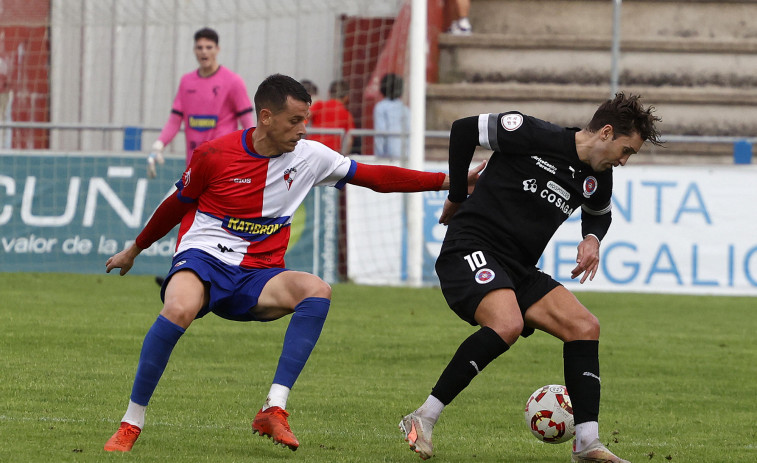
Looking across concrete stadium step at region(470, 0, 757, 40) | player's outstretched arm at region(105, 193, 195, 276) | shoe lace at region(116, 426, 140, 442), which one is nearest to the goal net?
concrete stadium step at region(470, 0, 757, 40)

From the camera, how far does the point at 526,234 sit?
571cm

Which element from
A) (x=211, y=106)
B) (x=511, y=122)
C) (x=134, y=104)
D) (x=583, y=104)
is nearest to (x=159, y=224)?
(x=511, y=122)

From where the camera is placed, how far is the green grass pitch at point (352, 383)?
5.72 m

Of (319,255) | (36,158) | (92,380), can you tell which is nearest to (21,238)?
(36,158)

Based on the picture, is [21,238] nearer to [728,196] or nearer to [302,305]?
[728,196]

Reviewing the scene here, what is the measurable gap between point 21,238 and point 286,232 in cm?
847

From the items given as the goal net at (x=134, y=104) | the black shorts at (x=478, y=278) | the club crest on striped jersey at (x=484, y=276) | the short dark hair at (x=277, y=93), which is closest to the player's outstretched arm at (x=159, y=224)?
the short dark hair at (x=277, y=93)

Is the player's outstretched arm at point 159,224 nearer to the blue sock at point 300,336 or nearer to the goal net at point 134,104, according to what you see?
the blue sock at point 300,336

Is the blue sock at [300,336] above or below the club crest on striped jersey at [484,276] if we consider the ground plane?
below

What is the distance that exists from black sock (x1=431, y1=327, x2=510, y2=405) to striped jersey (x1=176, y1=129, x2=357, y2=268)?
1.03m

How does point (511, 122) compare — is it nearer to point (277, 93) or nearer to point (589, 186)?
point (589, 186)

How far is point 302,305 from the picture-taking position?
5.64m

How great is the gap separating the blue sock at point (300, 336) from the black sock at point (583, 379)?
1.08 meters

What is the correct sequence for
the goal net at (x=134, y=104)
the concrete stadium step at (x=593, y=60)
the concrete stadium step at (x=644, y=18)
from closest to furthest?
the goal net at (x=134, y=104) < the concrete stadium step at (x=593, y=60) < the concrete stadium step at (x=644, y=18)
